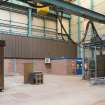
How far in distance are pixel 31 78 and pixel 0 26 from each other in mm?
9616

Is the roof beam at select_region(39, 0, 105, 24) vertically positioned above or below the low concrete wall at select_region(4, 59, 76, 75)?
above

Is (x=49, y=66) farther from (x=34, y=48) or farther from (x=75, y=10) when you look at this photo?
(x=75, y=10)

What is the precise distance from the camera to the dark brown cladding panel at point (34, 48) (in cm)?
1955

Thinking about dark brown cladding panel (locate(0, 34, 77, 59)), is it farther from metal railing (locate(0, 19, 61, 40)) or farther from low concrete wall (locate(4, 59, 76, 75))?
metal railing (locate(0, 19, 61, 40))

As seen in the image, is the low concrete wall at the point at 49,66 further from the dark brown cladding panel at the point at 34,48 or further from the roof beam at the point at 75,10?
the roof beam at the point at 75,10

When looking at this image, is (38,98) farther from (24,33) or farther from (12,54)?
(24,33)

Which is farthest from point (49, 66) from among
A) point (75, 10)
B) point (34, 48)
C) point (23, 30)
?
point (75, 10)

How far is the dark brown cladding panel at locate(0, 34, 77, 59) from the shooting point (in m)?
19.6

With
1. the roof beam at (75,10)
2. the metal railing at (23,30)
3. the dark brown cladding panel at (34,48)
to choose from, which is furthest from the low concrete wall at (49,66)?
the roof beam at (75,10)

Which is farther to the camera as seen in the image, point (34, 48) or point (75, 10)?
point (34, 48)

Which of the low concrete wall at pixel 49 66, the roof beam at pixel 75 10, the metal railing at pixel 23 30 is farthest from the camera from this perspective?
the metal railing at pixel 23 30

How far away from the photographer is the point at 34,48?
2127 cm

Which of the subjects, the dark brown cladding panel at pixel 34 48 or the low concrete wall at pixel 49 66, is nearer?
the low concrete wall at pixel 49 66

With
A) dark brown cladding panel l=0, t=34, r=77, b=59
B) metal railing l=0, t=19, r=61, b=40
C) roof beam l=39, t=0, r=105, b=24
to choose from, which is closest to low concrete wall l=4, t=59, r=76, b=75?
dark brown cladding panel l=0, t=34, r=77, b=59
